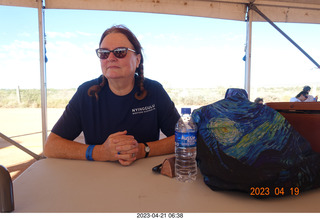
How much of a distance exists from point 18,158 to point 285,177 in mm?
4353

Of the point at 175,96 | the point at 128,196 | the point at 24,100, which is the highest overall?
the point at 128,196

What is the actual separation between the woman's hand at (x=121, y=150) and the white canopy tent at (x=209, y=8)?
2565mm

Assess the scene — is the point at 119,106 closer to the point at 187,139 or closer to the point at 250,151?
the point at 187,139

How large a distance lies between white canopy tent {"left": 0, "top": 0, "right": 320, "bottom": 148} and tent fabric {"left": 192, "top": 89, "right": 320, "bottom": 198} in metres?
2.68

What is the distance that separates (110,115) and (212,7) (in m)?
2.68

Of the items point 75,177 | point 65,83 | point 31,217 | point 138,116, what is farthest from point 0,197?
point 65,83

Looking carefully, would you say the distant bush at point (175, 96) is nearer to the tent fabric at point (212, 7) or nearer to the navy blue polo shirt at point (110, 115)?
→ the tent fabric at point (212, 7)

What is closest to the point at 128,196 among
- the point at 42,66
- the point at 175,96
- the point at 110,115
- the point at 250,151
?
the point at 250,151

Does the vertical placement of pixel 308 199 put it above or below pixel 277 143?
below

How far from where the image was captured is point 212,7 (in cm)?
318

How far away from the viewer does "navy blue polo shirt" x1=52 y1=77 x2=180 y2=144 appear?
1.41 m

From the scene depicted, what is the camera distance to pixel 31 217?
0.62 m

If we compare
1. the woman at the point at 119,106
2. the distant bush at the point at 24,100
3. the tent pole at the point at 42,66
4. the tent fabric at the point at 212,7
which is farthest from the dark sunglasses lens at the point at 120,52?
the distant bush at the point at 24,100

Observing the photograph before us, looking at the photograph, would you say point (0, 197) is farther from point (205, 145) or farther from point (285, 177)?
point (285, 177)
